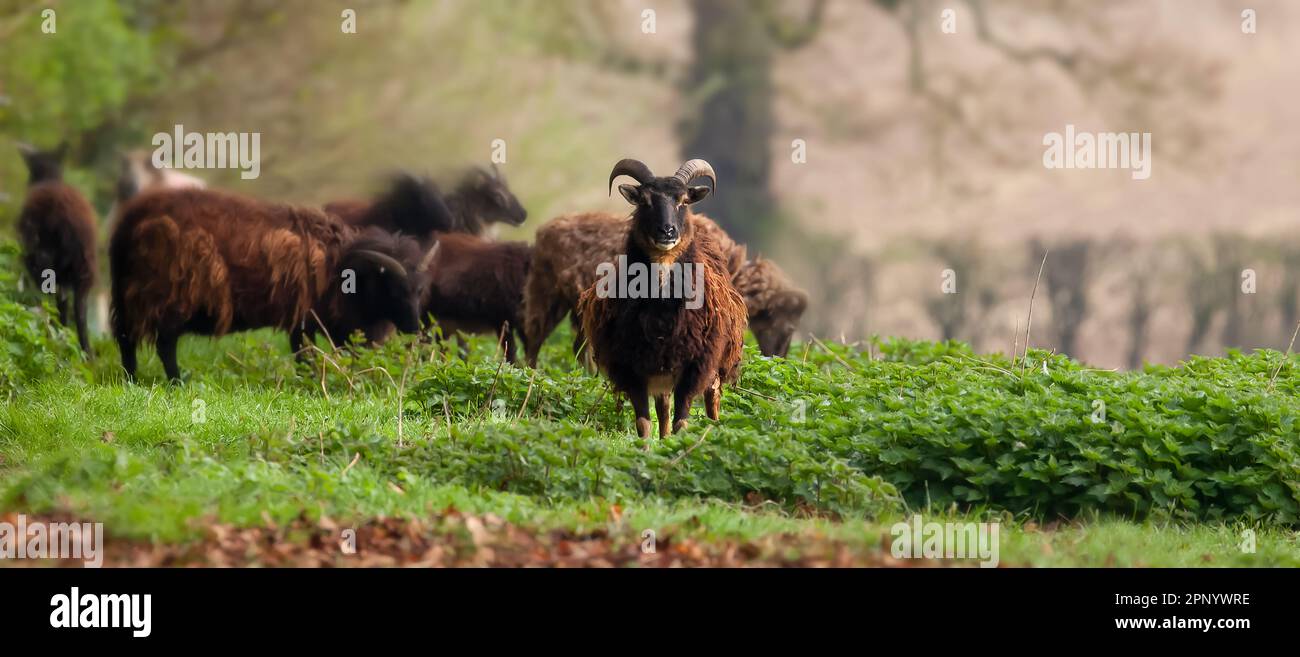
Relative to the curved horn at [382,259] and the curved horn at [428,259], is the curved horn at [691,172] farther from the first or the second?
the curved horn at [428,259]

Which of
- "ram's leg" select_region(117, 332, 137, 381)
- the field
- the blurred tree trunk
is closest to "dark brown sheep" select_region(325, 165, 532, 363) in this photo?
"ram's leg" select_region(117, 332, 137, 381)

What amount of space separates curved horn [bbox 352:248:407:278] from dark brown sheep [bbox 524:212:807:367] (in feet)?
4.10

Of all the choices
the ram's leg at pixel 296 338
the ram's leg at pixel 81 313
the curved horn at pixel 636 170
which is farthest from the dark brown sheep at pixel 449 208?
the curved horn at pixel 636 170

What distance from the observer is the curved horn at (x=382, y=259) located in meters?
13.9

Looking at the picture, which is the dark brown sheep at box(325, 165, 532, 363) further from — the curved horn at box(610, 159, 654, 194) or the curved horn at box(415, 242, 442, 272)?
the curved horn at box(610, 159, 654, 194)

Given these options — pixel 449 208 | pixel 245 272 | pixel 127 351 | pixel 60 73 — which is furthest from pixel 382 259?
pixel 60 73

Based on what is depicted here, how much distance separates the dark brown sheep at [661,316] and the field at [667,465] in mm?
496

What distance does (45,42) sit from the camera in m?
20.3

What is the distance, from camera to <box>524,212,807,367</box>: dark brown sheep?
12.8 metres

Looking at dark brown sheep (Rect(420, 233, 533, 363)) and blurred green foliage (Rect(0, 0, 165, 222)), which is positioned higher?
blurred green foliage (Rect(0, 0, 165, 222))

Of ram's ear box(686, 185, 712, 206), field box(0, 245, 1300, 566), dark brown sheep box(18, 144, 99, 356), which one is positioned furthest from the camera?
dark brown sheep box(18, 144, 99, 356)
